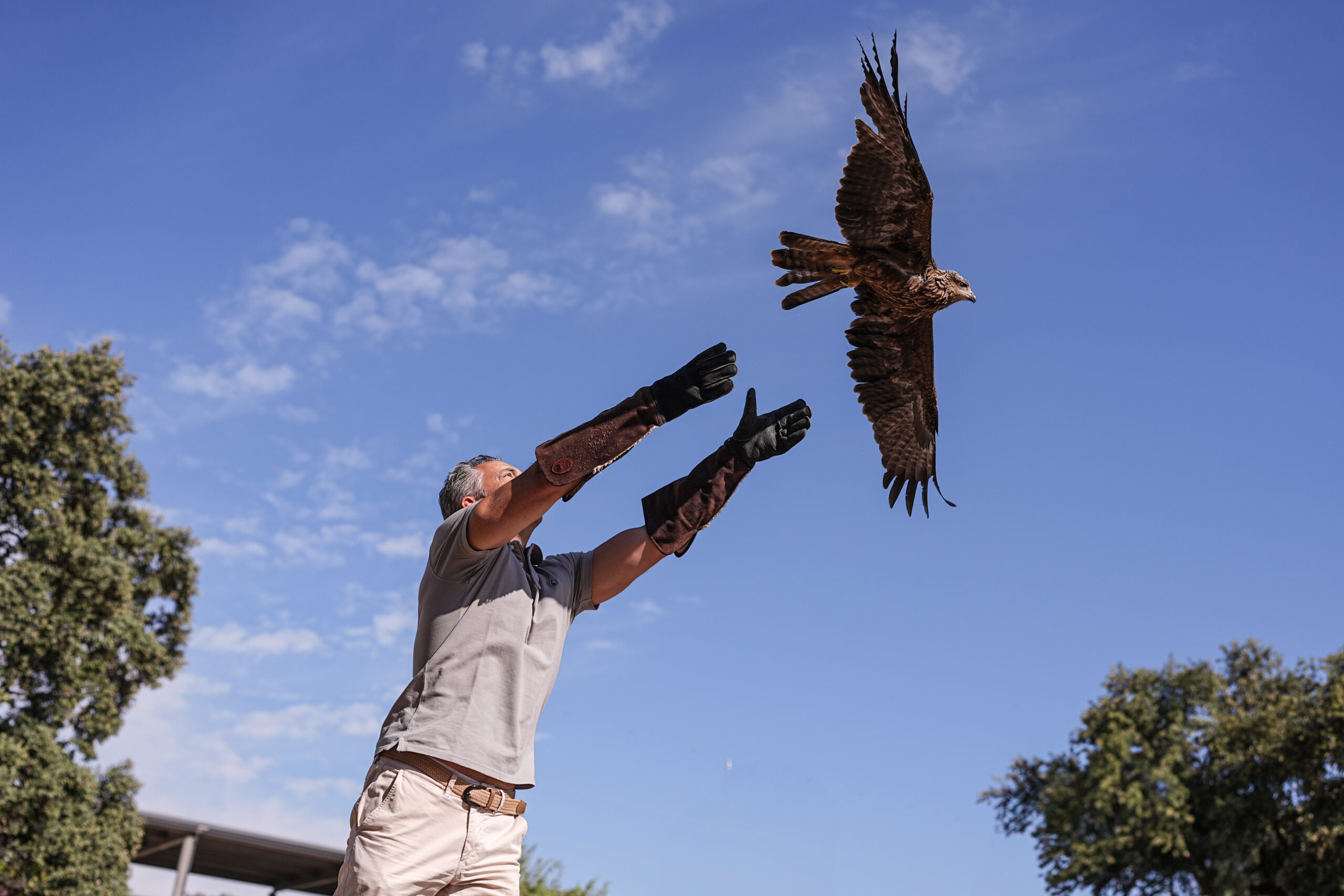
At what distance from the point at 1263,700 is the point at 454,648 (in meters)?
28.5

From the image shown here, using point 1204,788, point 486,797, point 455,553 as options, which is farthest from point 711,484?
point 1204,788

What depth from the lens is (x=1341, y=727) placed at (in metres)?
22.1

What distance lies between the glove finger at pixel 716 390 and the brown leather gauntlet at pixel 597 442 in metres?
0.13

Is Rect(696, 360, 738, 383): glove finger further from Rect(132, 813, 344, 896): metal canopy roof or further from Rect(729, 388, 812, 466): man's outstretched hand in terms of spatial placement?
Rect(132, 813, 344, 896): metal canopy roof

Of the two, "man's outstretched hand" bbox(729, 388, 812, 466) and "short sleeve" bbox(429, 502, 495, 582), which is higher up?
"man's outstretched hand" bbox(729, 388, 812, 466)

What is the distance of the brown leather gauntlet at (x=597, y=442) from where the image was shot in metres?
2.51

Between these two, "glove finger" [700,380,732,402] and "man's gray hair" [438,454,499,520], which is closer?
"glove finger" [700,380,732,402]

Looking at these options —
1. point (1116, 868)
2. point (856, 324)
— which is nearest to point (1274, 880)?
point (1116, 868)

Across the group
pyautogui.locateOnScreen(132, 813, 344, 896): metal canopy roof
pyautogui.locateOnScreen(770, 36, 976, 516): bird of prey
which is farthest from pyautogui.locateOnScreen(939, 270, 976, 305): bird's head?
pyautogui.locateOnScreen(132, 813, 344, 896): metal canopy roof

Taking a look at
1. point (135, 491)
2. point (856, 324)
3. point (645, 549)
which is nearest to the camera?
point (645, 549)

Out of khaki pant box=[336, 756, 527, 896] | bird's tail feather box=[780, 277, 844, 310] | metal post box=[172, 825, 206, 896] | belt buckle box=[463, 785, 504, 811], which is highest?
A: bird's tail feather box=[780, 277, 844, 310]

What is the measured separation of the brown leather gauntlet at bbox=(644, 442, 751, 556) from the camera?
301 cm

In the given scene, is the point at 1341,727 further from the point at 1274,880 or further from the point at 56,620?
the point at 56,620

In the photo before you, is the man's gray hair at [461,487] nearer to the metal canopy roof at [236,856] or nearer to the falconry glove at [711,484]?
the falconry glove at [711,484]
